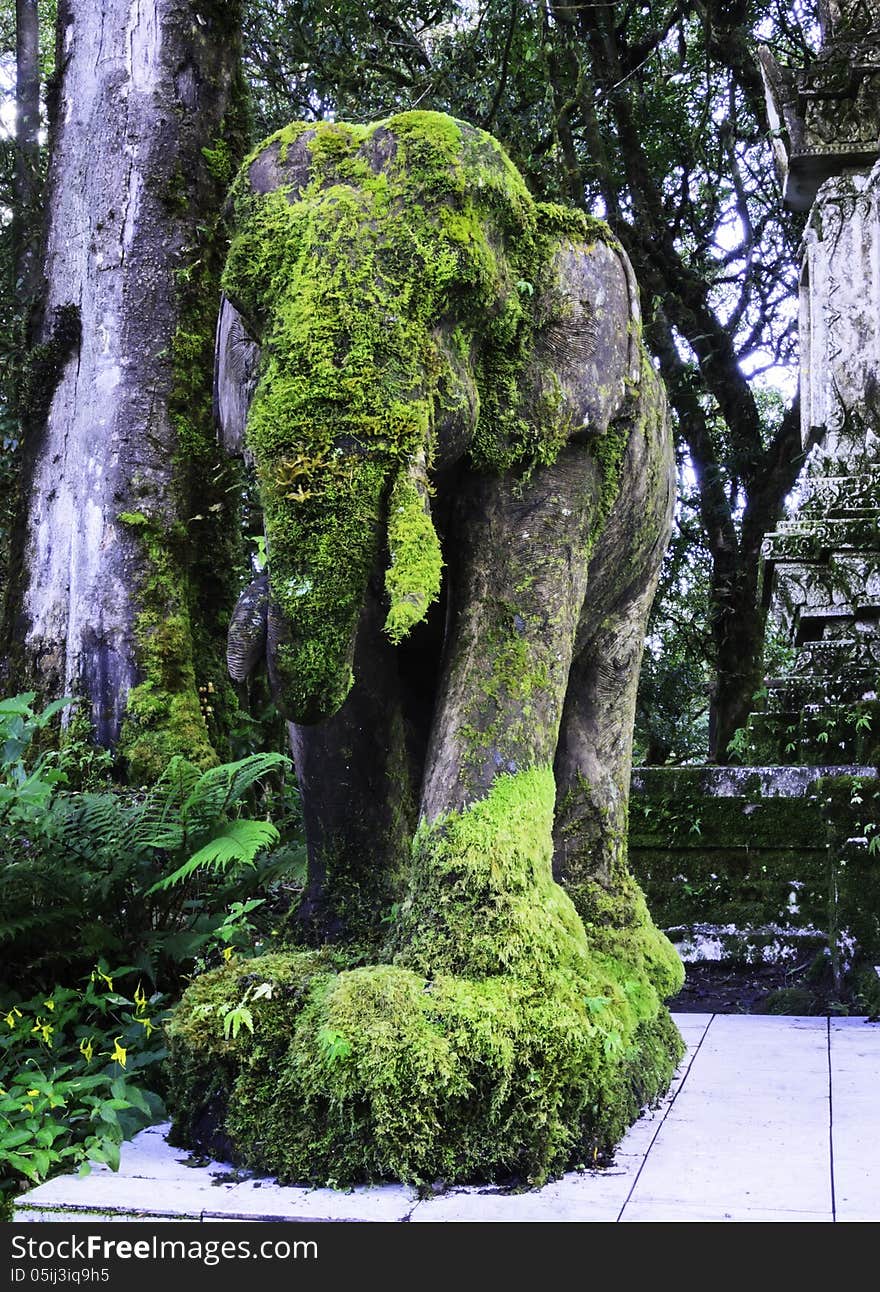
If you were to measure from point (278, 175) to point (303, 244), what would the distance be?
23 centimetres

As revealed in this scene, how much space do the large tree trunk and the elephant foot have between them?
1.97m

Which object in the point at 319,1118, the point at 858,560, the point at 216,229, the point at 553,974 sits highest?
the point at 216,229

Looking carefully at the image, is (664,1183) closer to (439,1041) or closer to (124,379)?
(439,1041)

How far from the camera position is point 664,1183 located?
Answer: 8.64 ft

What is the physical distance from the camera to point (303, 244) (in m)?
2.74

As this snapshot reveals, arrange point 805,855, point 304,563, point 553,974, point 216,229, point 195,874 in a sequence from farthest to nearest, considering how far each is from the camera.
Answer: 1. point 805,855
2. point 216,229
3. point 195,874
4. point 553,974
5. point 304,563

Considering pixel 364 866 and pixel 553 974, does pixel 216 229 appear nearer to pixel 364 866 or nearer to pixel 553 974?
pixel 364 866

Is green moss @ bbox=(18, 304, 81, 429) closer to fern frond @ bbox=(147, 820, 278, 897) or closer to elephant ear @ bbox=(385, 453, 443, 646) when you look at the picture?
fern frond @ bbox=(147, 820, 278, 897)

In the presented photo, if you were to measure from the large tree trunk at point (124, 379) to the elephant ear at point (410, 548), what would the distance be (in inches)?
88.1

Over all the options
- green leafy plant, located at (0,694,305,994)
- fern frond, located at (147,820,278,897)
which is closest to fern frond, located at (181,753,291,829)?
green leafy plant, located at (0,694,305,994)

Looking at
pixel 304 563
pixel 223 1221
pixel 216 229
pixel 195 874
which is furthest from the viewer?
pixel 216 229

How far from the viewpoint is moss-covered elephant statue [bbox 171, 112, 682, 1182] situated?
2590mm

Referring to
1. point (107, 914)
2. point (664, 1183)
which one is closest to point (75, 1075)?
point (107, 914)

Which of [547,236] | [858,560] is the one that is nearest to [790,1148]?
[547,236]
